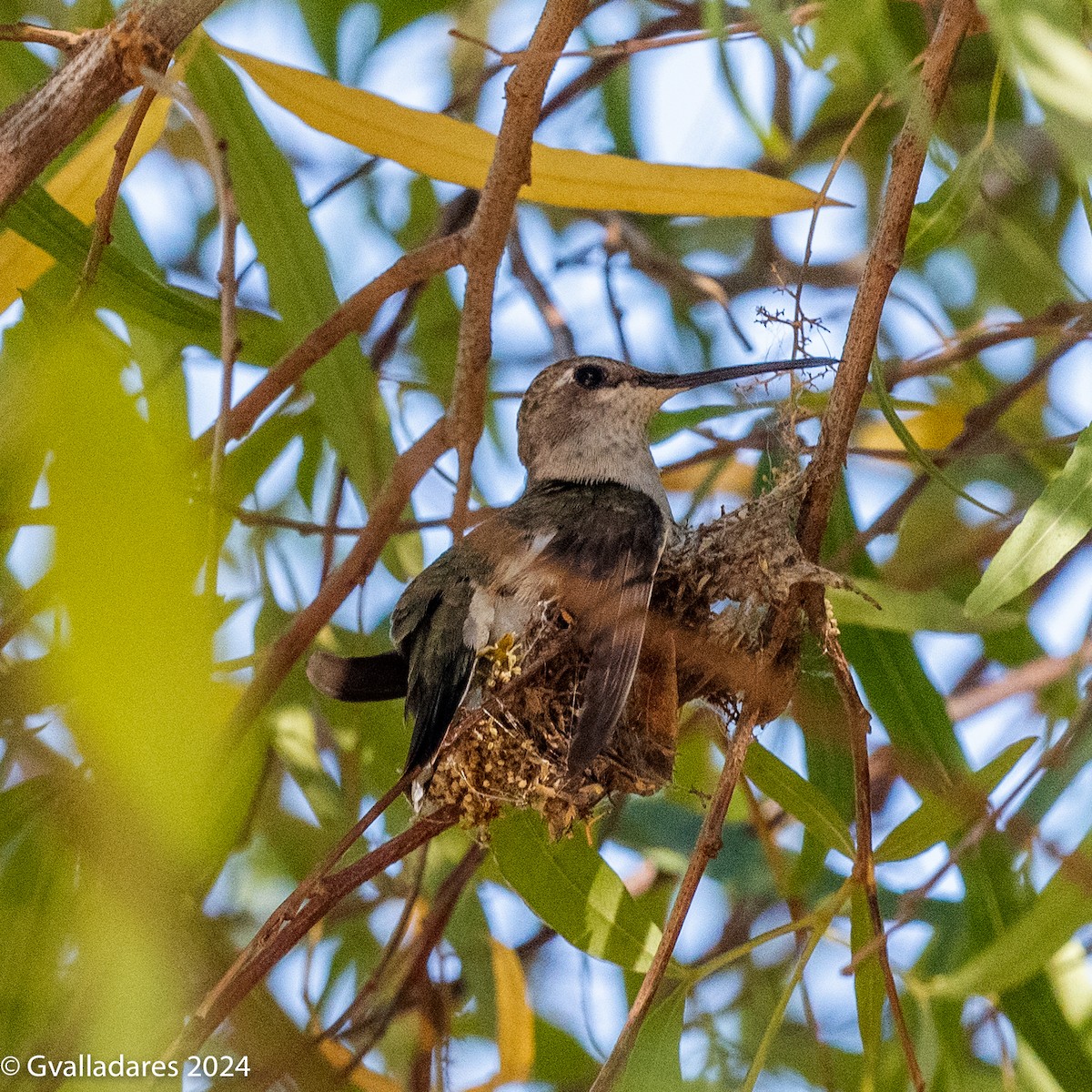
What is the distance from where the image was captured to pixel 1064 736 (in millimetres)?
1604

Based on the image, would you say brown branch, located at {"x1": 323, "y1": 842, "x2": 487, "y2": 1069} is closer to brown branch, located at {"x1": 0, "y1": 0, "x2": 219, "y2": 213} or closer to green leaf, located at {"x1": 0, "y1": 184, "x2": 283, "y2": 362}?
green leaf, located at {"x1": 0, "y1": 184, "x2": 283, "y2": 362}

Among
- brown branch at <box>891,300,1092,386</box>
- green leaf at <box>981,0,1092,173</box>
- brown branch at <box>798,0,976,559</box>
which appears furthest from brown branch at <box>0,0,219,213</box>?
brown branch at <box>891,300,1092,386</box>

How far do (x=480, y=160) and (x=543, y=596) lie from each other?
655 millimetres

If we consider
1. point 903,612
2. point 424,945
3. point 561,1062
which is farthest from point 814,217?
point 561,1062

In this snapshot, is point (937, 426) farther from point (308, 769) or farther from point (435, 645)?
point (308, 769)

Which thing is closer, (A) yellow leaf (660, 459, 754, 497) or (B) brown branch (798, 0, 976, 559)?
(B) brown branch (798, 0, 976, 559)

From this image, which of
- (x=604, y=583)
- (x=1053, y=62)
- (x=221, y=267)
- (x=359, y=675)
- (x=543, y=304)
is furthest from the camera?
(x=543, y=304)

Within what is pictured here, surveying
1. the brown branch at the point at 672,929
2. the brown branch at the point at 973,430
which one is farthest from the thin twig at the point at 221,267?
the brown branch at the point at 973,430

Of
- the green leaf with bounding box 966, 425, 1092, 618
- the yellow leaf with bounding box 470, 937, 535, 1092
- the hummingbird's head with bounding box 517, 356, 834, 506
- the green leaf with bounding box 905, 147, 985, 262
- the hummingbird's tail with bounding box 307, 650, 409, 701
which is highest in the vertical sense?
the hummingbird's head with bounding box 517, 356, 834, 506

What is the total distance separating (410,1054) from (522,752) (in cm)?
123

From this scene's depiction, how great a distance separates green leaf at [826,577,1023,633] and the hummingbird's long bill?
33cm

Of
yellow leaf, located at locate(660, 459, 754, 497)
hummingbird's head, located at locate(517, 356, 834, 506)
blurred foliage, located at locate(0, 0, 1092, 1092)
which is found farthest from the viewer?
yellow leaf, located at locate(660, 459, 754, 497)

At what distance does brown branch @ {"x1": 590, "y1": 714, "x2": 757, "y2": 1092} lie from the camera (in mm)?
1477

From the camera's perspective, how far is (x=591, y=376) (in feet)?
9.32
